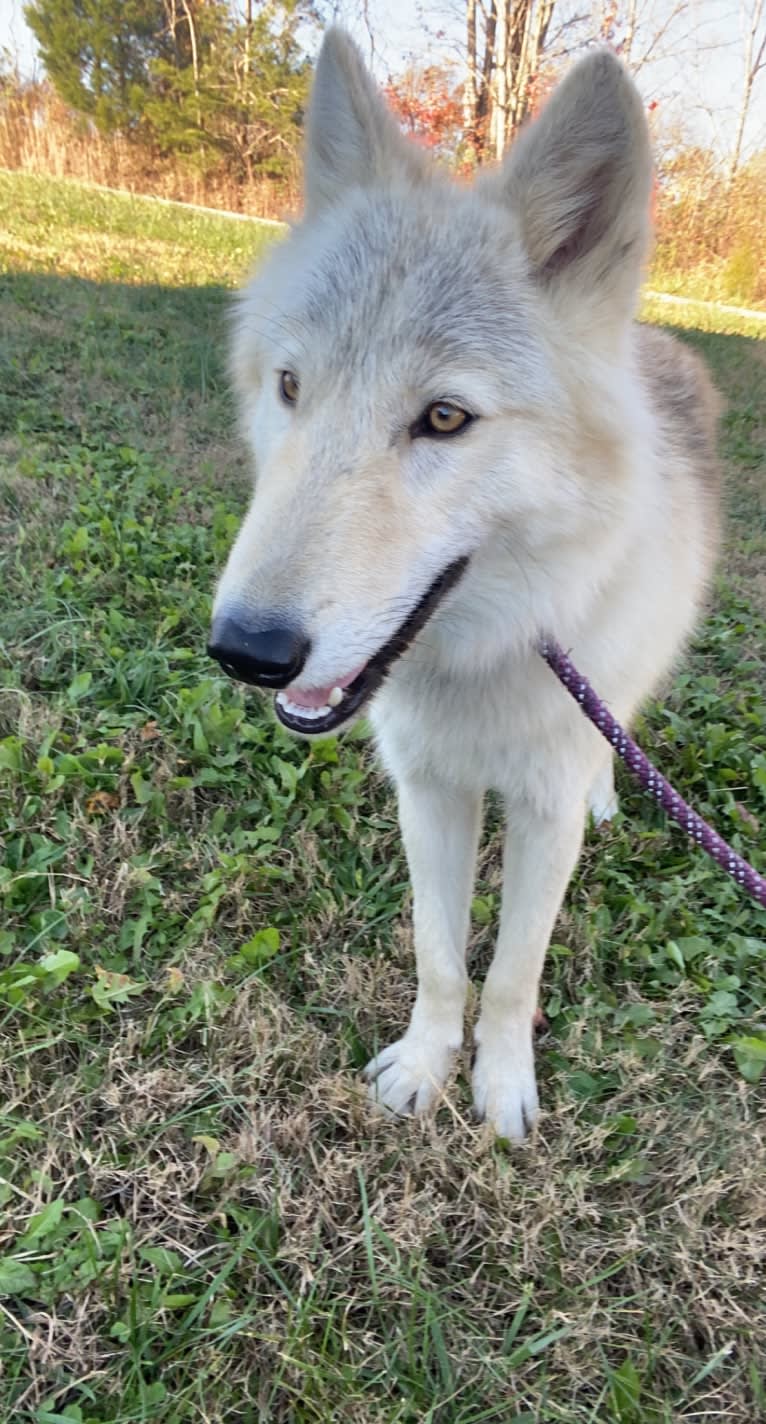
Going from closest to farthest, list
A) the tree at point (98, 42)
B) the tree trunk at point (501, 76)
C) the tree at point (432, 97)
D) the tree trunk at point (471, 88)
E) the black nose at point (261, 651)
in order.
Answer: the black nose at point (261, 651)
the tree trunk at point (501, 76)
the tree trunk at point (471, 88)
the tree at point (432, 97)
the tree at point (98, 42)

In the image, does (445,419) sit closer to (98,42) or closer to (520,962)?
(520,962)

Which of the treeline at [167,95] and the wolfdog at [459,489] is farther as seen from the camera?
the treeline at [167,95]

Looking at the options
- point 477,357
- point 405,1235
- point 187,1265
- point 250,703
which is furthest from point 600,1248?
point 250,703

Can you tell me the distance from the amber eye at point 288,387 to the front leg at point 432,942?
86 centimetres

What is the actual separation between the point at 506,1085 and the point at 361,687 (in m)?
1.05

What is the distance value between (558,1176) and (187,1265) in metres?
0.75

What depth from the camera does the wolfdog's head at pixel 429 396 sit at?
1317mm

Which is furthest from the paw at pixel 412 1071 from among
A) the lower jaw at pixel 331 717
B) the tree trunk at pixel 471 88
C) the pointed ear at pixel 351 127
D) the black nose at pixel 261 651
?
the tree trunk at pixel 471 88

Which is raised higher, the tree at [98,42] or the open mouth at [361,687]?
the tree at [98,42]

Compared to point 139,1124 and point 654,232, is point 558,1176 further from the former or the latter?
point 654,232

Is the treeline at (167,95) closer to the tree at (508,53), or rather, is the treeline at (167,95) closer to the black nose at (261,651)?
the tree at (508,53)

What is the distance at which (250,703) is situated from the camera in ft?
9.91

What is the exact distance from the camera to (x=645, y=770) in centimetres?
165

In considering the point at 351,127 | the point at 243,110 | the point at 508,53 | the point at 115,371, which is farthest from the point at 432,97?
the point at 351,127
